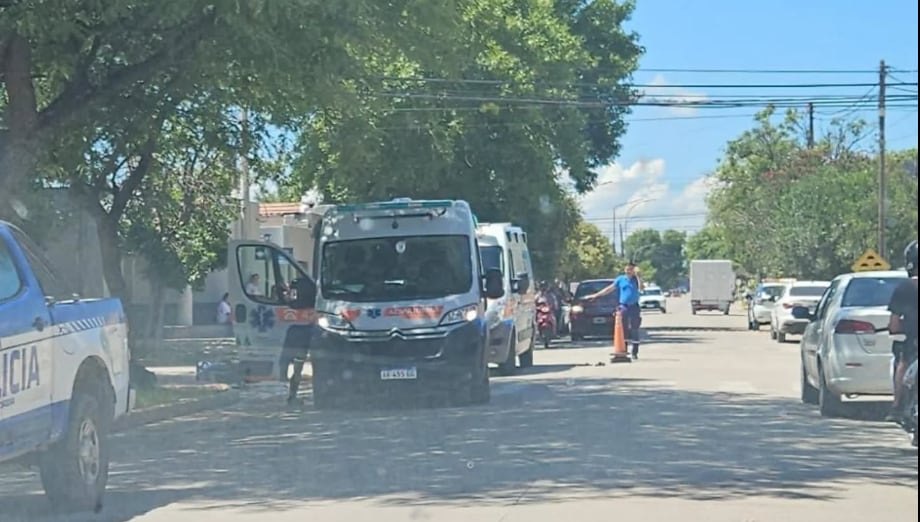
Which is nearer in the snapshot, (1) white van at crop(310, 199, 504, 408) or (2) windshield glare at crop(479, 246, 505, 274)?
(1) white van at crop(310, 199, 504, 408)

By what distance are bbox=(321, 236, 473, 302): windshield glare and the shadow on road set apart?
61.7 inches

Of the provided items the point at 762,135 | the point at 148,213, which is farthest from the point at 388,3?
the point at 762,135

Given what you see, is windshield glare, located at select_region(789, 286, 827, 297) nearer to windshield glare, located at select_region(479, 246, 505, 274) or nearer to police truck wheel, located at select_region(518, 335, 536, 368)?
police truck wheel, located at select_region(518, 335, 536, 368)

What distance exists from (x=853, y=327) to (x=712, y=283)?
6082 cm

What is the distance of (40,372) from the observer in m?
9.69

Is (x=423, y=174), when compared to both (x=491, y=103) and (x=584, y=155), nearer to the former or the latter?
(x=491, y=103)

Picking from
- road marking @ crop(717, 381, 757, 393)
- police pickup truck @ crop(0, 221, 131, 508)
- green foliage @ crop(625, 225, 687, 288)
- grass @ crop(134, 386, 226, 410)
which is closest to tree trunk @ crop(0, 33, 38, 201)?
grass @ crop(134, 386, 226, 410)

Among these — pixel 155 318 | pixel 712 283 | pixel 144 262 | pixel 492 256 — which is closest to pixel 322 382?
pixel 492 256

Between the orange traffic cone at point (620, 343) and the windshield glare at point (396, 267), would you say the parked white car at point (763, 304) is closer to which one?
the orange traffic cone at point (620, 343)

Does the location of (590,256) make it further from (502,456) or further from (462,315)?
(502,456)

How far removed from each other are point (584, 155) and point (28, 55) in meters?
27.7

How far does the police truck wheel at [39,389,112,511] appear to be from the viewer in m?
10.1

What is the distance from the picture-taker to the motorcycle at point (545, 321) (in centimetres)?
3700

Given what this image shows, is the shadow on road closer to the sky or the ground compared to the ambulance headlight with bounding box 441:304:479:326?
closer to the ground
